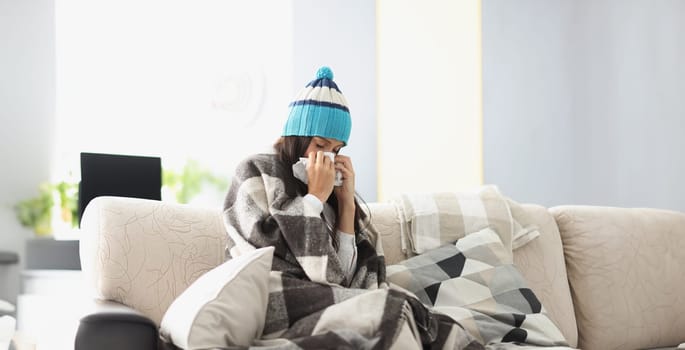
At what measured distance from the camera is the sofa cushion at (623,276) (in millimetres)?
2793

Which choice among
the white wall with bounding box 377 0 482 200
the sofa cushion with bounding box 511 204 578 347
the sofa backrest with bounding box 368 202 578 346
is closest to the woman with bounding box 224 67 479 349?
the sofa backrest with bounding box 368 202 578 346

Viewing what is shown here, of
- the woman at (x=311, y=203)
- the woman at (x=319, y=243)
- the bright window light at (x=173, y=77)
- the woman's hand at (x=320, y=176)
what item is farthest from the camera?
the bright window light at (x=173, y=77)

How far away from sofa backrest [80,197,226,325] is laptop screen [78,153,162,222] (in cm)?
71

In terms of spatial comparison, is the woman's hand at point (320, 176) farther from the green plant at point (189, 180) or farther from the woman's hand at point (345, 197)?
the green plant at point (189, 180)

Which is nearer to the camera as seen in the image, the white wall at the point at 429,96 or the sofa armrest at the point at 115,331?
the sofa armrest at the point at 115,331

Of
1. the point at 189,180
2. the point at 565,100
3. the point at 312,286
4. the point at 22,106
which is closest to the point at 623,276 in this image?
the point at 312,286

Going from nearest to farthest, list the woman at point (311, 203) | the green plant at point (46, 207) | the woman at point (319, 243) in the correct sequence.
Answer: the woman at point (319, 243) < the woman at point (311, 203) < the green plant at point (46, 207)

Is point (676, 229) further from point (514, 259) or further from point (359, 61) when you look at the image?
point (359, 61)

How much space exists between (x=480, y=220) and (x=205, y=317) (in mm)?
1160

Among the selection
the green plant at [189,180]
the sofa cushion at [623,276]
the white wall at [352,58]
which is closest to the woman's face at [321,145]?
the sofa cushion at [623,276]

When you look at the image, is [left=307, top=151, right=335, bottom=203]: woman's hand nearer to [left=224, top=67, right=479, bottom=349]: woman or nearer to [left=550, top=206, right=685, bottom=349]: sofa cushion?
[left=224, top=67, right=479, bottom=349]: woman

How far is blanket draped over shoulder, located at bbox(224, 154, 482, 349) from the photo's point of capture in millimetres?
1865

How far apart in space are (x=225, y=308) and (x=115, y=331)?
0.82ft

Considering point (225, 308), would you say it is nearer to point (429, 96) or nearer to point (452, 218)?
point (452, 218)
